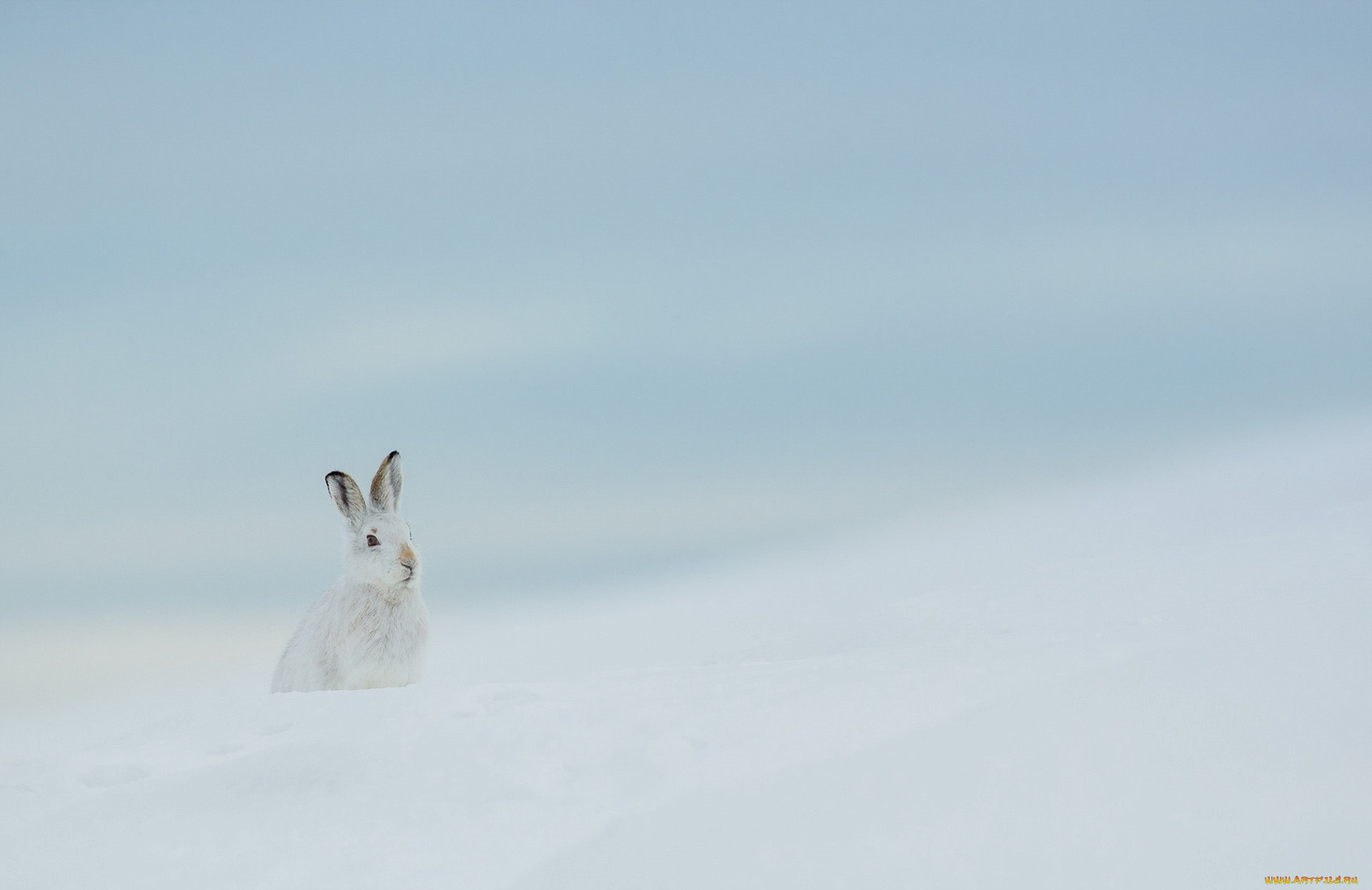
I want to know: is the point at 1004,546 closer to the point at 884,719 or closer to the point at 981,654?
the point at 981,654

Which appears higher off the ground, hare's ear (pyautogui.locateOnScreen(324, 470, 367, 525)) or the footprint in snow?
hare's ear (pyautogui.locateOnScreen(324, 470, 367, 525))

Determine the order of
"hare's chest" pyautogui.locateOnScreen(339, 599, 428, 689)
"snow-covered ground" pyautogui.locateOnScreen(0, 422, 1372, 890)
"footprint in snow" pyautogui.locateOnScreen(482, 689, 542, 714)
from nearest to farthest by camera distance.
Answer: "snow-covered ground" pyautogui.locateOnScreen(0, 422, 1372, 890) < "footprint in snow" pyautogui.locateOnScreen(482, 689, 542, 714) < "hare's chest" pyautogui.locateOnScreen(339, 599, 428, 689)

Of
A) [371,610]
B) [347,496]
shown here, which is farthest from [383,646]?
[347,496]

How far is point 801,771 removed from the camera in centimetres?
479

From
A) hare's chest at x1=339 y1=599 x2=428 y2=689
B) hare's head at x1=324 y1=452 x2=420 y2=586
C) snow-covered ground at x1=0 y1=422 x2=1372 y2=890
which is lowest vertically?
snow-covered ground at x1=0 y1=422 x2=1372 y2=890

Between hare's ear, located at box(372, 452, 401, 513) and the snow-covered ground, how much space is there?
1.15m

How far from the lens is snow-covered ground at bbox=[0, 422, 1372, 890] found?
4.30 meters

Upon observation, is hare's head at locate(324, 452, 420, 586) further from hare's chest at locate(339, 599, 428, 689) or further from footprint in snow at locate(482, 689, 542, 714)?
footprint in snow at locate(482, 689, 542, 714)

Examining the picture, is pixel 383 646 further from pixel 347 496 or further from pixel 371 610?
pixel 347 496

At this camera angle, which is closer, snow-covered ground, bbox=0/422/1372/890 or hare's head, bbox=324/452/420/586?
snow-covered ground, bbox=0/422/1372/890

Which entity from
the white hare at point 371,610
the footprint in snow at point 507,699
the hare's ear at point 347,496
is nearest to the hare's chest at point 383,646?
the white hare at point 371,610

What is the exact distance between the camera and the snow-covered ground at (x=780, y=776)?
4297 mm

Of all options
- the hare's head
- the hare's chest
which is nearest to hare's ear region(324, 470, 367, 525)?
the hare's head

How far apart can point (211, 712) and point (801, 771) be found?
3301 millimetres
